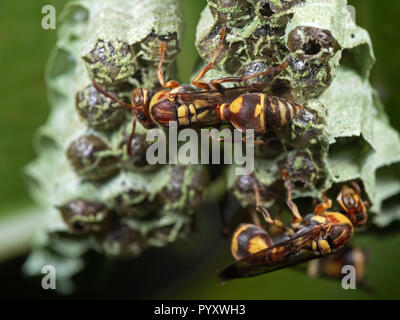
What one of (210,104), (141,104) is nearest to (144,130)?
(141,104)

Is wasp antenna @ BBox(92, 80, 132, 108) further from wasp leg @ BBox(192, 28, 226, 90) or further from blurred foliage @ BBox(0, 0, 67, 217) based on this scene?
blurred foliage @ BBox(0, 0, 67, 217)

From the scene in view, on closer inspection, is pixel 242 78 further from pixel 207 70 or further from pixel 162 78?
pixel 162 78

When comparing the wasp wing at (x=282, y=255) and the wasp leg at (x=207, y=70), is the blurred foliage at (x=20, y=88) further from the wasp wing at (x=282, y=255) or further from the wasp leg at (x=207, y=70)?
the wasp wing at (x=282, y=255)

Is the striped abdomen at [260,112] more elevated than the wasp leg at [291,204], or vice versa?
the striped abdomen at [260,112]

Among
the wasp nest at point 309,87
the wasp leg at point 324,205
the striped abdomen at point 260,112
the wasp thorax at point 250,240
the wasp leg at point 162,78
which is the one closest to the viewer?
the wasp nest at point 309,87

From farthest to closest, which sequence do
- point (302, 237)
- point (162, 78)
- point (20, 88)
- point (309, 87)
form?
point (20, 88) < point (302, 237) < point (162, 78) < point (309, 87)

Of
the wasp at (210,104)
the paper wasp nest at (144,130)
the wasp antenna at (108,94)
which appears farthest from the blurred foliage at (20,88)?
the wasp at (210,104)

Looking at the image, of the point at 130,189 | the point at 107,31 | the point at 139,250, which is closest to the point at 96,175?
the point at 130,189
